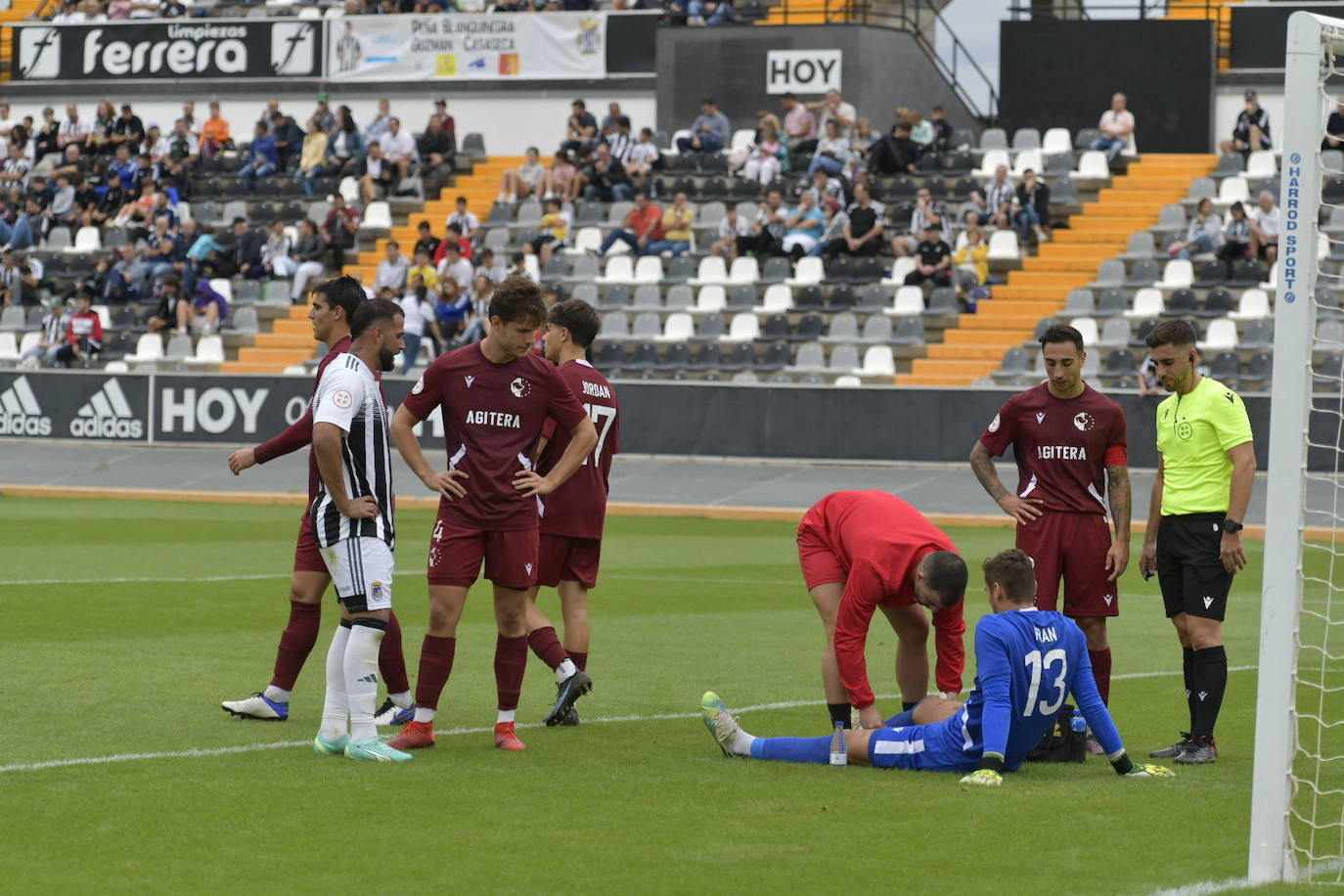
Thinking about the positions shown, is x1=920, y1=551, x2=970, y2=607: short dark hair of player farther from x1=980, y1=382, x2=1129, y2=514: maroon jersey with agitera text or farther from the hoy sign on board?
the hoy sign on board

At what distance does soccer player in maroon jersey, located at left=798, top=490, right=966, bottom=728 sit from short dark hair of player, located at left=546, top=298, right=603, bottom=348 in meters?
1.90

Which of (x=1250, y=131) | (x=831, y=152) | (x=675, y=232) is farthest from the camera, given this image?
(x=831, y=152)

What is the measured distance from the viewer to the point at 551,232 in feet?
111

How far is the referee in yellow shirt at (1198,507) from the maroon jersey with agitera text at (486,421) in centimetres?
299

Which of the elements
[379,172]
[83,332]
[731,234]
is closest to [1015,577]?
[731,234]

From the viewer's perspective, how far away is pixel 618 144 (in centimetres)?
3481

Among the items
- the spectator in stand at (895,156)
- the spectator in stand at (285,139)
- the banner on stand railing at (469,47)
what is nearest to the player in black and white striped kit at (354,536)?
the spectator in stand at (895,156)

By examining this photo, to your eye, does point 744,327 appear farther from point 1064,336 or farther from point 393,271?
point 1064,336

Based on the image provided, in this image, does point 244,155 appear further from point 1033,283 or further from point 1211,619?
point 1211,619

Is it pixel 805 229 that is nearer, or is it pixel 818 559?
pixel 818 559

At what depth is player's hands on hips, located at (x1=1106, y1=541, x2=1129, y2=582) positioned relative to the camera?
948 cm

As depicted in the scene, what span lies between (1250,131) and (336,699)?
85.9 ft

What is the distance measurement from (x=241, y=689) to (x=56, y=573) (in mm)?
6563

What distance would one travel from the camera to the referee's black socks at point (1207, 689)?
916cm
